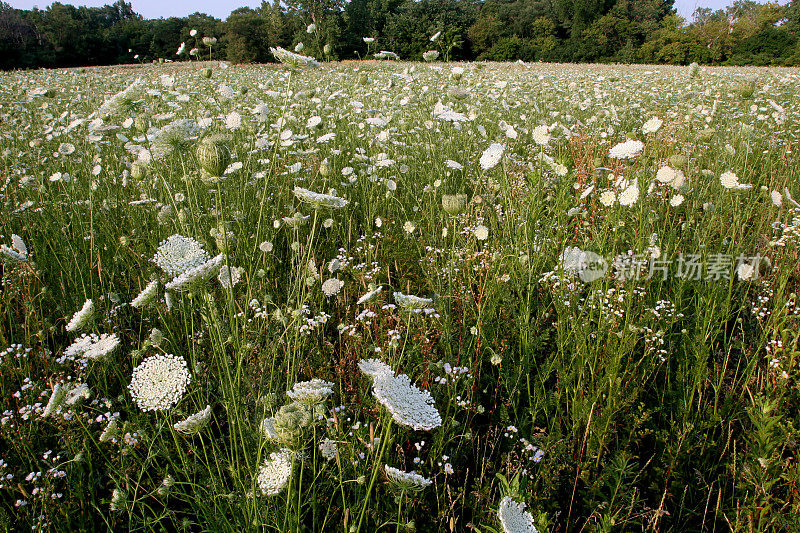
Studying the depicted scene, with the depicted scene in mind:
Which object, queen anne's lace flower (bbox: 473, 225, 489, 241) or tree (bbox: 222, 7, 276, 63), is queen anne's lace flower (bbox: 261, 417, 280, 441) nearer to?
queen anne's lace flower (bbox: 473, 225, 489, 241)

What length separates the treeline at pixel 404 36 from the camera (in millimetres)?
16891

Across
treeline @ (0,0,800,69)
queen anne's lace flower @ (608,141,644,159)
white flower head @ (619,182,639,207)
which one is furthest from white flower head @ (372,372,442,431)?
treeline @ (0,0,800,69)

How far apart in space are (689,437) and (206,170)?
182 centimetres

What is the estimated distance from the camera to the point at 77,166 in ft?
12.9

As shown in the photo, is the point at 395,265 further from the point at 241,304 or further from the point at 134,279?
the point at 134,279

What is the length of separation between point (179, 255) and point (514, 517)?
1208 mm

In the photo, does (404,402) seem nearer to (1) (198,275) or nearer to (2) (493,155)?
(1) (198,275)

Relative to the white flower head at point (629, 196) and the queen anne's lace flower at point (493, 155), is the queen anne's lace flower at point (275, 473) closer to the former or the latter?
the queen anne's lace flower at point (493, 155)

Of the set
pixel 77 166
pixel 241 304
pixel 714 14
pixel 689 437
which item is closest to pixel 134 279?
pixel 241 304

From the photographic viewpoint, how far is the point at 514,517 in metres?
1.09

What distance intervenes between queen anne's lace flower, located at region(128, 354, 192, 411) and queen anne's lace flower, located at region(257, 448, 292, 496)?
30 cm

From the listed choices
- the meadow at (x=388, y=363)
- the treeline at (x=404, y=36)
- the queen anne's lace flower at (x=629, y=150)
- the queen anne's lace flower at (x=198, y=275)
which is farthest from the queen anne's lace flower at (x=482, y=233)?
the treeline at (x=404, y=36)

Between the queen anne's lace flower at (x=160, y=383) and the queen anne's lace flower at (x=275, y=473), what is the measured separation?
0.30 meters

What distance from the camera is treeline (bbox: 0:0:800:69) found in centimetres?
1689
